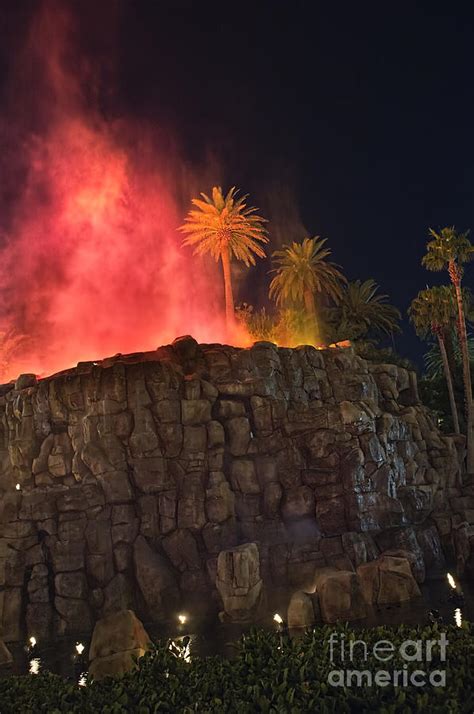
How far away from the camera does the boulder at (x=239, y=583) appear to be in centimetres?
2655

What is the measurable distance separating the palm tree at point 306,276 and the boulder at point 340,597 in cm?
2876

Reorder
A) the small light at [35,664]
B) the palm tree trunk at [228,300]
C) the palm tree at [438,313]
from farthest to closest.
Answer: the palm tree trunk at [228,300] < the palm tree at [438,313] < the small light at [35,664]

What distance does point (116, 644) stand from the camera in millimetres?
20391

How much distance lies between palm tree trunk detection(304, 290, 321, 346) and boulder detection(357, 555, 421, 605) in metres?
25.5

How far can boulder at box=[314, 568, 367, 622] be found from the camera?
24.3 meters

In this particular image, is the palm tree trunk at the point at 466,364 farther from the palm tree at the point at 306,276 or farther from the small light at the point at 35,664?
the small light at the point at 35,664

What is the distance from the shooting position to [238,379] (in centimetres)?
3406

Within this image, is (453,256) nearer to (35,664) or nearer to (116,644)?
(116,644)

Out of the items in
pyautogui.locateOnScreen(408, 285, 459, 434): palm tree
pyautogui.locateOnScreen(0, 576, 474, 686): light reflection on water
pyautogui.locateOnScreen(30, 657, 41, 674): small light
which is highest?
pyautogui.locateOnScreen(408, 285, 459, 434): palm tree

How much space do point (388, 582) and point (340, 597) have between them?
9.10 ft

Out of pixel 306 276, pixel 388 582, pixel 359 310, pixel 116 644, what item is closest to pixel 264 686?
pixel 116 644

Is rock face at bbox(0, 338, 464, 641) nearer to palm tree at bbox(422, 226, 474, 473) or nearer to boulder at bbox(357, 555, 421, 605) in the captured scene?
boulder at bbox(357, 555, 421, 605)

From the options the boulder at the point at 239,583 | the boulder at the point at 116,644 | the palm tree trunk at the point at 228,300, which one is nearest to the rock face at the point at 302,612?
the boulder at the point at 239,583

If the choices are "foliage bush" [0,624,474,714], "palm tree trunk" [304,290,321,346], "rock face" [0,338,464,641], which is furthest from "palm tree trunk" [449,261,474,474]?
"foliage bush" [0,624,474,714]
